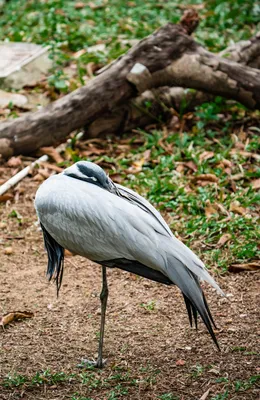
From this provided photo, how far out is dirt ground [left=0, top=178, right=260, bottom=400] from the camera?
378 cm

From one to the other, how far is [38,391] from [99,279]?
1.33 metres

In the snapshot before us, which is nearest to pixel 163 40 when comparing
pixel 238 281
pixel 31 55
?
pixel 31 55

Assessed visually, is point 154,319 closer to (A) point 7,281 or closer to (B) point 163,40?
(A) point 7,281

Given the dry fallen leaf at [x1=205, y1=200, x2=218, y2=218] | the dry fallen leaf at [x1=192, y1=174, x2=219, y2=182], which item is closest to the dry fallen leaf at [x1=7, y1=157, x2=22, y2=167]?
the dry fallen leaf at [x1=192, y1=174, x2=219, y2=182]

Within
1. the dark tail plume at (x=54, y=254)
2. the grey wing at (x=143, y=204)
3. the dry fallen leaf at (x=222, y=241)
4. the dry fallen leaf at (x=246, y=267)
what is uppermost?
the grey wing at (x=143, y=204)

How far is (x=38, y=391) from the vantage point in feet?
12.4

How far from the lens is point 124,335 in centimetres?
434

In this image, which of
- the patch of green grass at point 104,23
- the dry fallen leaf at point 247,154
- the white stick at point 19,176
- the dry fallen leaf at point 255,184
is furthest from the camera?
the patch of green grass at point 104,23

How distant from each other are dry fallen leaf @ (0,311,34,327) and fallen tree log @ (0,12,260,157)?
7.62 feet

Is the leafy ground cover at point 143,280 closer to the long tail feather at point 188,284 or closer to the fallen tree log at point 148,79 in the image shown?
the fallen tree log at point 148,79

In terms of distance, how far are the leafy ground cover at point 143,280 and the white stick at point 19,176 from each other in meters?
0.07

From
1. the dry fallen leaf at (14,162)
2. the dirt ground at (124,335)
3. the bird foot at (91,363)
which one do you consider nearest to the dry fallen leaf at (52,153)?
the dry fallen leaf at (14,162)

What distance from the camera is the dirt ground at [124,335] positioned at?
378 cm

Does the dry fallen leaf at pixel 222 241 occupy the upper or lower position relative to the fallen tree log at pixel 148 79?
lower
